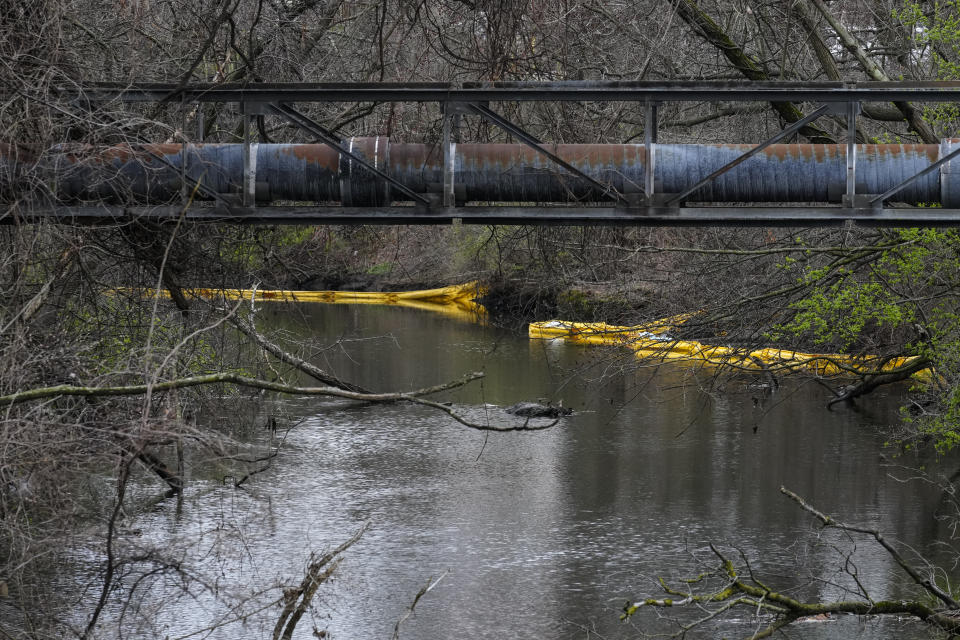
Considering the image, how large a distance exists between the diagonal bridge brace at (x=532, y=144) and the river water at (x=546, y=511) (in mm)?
3576

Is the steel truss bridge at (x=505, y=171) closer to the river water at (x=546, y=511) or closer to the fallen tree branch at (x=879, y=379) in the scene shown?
the river water at (x=546, y=511)

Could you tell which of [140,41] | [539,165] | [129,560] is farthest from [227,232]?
[129,560]

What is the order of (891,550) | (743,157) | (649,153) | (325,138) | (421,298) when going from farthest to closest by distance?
(421,298) < (649,153) < (743,157) < (325,138) < (891,550)

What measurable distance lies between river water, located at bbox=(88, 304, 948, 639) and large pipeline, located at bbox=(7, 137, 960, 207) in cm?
330

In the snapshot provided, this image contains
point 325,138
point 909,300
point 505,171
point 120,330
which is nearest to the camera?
point 325,138

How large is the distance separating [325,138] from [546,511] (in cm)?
682

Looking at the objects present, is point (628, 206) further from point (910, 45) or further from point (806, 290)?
point (910, 45)

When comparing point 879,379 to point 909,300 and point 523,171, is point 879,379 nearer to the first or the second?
point 909,300

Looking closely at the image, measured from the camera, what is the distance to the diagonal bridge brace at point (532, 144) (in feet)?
32.0

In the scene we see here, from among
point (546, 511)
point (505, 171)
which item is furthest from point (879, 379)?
point (505, 171)

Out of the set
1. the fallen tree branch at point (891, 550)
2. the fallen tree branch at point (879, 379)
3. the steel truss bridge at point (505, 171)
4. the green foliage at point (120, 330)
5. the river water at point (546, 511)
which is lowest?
the river water at point (546, 511)

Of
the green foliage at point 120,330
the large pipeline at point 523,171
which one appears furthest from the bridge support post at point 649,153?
the green foliage at point 120,330

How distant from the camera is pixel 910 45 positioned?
53.3 feet

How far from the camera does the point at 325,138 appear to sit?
31.7 ft
